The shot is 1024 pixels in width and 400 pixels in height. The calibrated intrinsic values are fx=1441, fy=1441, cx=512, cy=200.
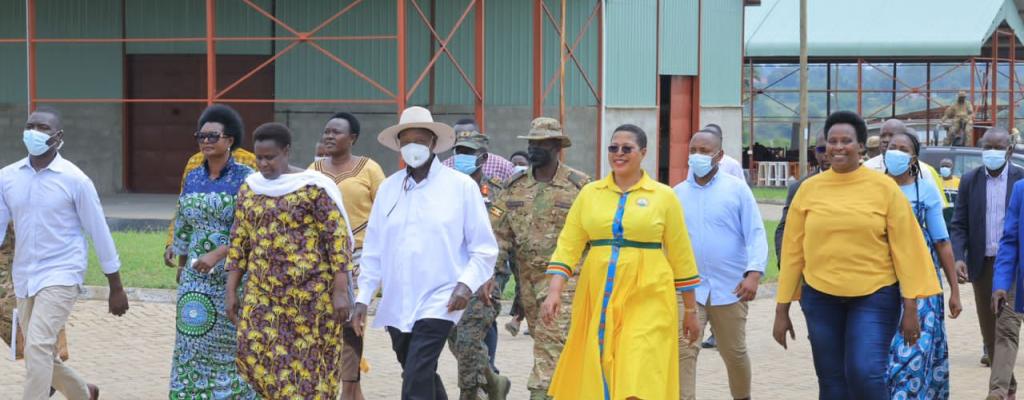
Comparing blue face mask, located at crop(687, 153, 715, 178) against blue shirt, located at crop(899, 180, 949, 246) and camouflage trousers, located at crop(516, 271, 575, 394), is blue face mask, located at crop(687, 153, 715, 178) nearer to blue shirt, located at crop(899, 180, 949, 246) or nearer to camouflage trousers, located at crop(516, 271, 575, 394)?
camouflage trousers, located at crop(516, 271, 575, 394)

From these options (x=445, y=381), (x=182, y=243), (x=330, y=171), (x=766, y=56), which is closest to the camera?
(x=182, y=243)

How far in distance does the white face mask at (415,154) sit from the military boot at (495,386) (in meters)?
1.62

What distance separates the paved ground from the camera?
380 inches

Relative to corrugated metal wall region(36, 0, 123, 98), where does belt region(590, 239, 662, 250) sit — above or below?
below

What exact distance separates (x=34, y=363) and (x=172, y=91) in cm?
2310

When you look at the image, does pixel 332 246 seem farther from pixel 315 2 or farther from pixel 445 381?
pixel 315 2

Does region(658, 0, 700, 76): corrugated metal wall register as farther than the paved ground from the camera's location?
Yes

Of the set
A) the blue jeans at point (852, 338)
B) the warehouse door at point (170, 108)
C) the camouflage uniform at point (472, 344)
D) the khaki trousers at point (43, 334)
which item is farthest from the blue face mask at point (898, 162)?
the warehouse door at point (170, 108)

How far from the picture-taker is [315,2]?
2827 centimetres

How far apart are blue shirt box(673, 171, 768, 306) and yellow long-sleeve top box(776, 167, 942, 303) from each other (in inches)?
59.4

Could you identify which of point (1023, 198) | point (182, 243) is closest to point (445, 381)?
point (182, 243)

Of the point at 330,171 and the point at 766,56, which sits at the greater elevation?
the point at 766,56

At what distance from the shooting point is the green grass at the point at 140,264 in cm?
1485

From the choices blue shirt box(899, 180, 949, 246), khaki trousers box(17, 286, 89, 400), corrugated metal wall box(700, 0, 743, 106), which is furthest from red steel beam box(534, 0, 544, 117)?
khaki trousers box(17, 286, 89, 400)
